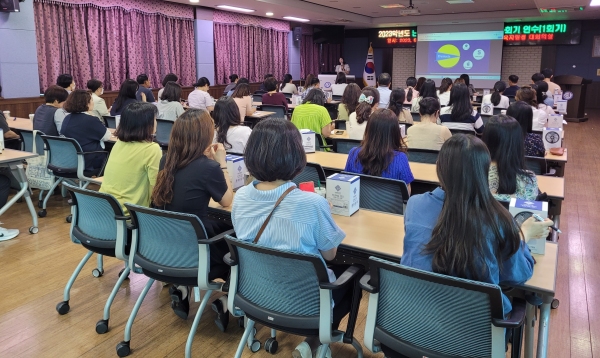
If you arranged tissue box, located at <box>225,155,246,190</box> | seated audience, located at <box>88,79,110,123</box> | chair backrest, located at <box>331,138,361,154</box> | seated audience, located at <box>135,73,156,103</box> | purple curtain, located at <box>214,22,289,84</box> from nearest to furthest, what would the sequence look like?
tissue box, located at <box>225,155,246,190</box>, chair backrest, located at <box>331,138,361,154</box>, seated audience, located at <box>88,79,110,123</box>, seated audience, located at <box>135,73,156,103</box>, purple curtain, located at <box>214,22,289,84</box>

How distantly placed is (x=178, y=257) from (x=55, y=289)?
4.58 ft

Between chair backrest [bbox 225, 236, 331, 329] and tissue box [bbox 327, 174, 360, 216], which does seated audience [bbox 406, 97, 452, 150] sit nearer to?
tissue box [bbox 327, 174, 360, 216]

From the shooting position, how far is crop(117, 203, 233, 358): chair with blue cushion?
219 cm

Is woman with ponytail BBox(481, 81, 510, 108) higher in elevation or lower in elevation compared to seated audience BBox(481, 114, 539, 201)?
higher

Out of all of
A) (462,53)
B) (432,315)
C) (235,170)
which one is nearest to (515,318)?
(432,315)

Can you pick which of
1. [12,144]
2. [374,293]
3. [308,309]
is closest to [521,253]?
[374,293]

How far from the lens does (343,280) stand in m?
1.85

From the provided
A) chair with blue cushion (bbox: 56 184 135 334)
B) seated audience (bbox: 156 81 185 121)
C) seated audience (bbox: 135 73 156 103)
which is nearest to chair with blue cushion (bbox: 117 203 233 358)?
chair with blue cushion (bbox: 56 184 135 334)

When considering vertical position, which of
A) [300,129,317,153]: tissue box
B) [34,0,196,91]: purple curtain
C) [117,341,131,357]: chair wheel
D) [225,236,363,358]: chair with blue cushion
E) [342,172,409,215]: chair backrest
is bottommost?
[117,341,131,357]: chair wheel

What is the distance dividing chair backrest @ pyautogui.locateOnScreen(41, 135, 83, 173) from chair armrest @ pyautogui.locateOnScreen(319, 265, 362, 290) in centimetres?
313

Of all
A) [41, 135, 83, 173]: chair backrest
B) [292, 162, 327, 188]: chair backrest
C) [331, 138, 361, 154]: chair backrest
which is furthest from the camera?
[41, 135, 83, 173]: chair backrest

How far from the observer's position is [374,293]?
169 centimetres

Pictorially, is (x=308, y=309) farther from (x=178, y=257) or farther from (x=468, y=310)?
(x=178, y=257)

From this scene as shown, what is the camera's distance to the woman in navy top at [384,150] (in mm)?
2998
